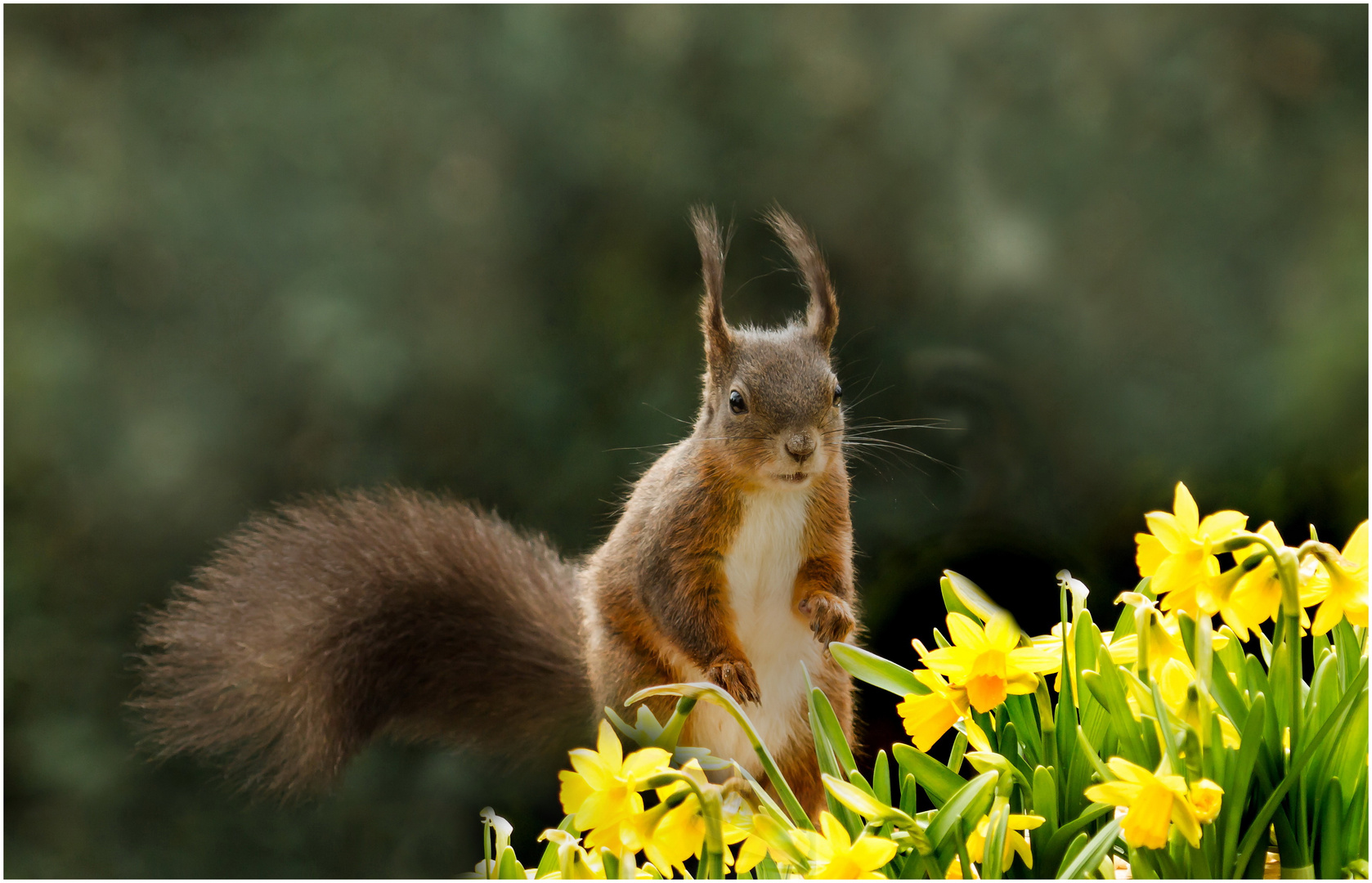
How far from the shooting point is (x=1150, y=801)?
0.40 m

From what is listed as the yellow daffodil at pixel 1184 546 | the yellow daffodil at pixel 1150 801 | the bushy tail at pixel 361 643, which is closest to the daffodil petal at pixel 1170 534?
the yellow daffodil at pixel 1184 546

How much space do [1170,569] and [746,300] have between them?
56cm

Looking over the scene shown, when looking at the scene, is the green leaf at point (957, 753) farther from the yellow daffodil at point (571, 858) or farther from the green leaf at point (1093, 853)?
the yellow daffodil at point (571, 858)

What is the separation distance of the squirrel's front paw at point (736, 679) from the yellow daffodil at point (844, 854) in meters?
0.20

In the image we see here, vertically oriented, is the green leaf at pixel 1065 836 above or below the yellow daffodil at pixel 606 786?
below

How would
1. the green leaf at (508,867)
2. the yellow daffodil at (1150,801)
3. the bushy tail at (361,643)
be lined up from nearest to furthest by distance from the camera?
the yellow daffodil at (1150,801)
the green leaf at (508,867)
the bushy tail at (361,643)

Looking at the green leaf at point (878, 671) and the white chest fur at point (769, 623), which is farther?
the white chest fur at point (769, 623)

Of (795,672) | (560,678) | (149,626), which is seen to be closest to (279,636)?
(149,626)

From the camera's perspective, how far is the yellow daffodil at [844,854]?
16.0 inches

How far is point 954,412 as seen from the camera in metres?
1.15

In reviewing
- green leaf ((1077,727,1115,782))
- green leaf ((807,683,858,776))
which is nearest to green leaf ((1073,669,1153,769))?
A: green leaf ((1077,727,1115,782))

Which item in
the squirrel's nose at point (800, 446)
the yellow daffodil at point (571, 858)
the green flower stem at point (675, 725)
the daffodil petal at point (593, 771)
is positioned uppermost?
the squirrel's nose at point (800, 446)

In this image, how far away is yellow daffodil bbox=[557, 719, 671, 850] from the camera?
413 mm

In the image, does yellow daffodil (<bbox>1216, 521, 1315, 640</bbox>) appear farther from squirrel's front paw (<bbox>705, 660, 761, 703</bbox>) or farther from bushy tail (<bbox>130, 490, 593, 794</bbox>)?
bushy tail (<bbox>130, 490, 593, 794</bbox>)
